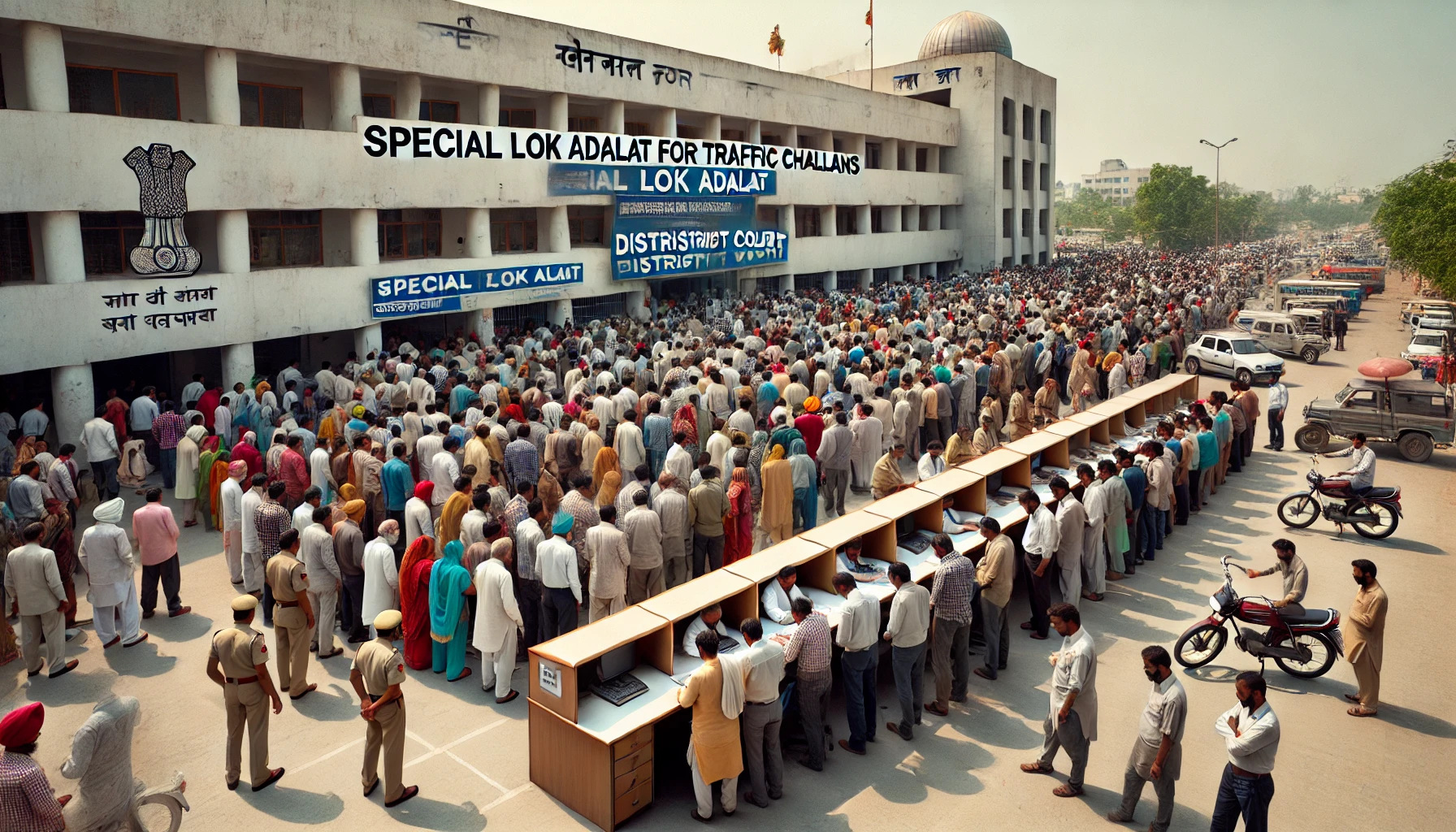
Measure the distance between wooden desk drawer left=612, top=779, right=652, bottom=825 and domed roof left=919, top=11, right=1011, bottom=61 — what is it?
52.1 metres

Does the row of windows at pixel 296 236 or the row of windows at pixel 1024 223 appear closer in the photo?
the row of windows at pixel 296 236

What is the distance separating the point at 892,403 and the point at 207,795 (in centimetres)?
1083

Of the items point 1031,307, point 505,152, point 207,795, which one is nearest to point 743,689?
point 207,795

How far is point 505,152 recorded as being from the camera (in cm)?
2200

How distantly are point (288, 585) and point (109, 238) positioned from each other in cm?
1271

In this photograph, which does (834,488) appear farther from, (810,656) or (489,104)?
(489,104)

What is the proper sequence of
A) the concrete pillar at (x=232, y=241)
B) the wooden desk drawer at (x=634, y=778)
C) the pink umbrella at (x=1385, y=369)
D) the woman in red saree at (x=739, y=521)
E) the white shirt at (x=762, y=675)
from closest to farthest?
the wooden desk drawer at (x=634, y=778), the white shirt at (x=762, y=675), the woman in red saree at (x=739, y=521), the pink umbrella at (x=1385, y=369), the concrete pillar at (x=232, y=241)

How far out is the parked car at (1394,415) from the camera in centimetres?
1541

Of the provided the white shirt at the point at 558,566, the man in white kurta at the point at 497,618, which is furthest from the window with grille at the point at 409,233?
the man in white kurta at the point at 497,618

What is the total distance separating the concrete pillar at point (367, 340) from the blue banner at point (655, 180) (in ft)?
19.8

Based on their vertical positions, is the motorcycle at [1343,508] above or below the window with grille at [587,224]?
below

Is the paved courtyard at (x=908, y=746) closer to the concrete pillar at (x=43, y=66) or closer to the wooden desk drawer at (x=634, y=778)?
the wooden desk drawer at (x=634, y=778)

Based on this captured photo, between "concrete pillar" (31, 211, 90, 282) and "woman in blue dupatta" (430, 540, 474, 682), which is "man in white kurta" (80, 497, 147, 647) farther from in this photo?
"concrete pillar" (31, 211, 90, 282)

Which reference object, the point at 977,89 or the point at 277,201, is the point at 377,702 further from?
the point at 977,89
